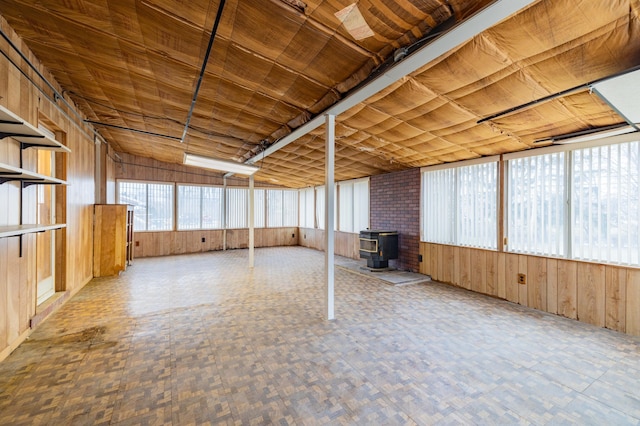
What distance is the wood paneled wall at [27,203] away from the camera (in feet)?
8.12

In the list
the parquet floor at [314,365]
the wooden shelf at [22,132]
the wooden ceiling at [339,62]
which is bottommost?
the parquet floor at [314,365]

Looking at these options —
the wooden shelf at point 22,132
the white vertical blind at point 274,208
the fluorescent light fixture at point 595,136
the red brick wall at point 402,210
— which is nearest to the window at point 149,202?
the white vertical blind at point 274,208

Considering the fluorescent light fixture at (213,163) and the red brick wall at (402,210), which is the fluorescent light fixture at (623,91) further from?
the fluorescent light fixture at (213,163)

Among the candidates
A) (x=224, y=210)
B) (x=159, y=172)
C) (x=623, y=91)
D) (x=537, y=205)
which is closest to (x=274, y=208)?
(x=224, y=210)

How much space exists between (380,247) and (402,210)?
3.40ft

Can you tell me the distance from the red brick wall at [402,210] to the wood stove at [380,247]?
0.23 metres

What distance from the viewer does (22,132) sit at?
2.21 m

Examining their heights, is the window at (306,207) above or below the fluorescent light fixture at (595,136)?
below

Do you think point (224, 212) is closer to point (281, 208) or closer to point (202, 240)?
point (202, 240)

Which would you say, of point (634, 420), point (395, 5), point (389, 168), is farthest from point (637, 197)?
point (389, 168)

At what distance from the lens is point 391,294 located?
465 centimetres

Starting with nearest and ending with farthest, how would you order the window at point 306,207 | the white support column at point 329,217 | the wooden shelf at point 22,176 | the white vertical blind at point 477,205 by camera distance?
the wooden shelf at point 22,176 < the white support column at point 329,217 < the white vertical blind at point 477,205 < the window at point 306,207

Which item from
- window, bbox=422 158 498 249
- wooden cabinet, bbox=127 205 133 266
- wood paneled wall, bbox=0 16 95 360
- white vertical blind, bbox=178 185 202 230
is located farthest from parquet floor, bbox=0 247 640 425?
white vertical blind, bbox=178 185 202 230

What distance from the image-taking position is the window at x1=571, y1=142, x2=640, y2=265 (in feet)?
10.4
